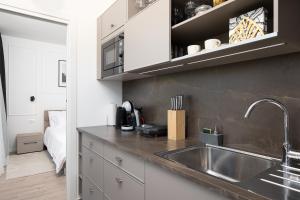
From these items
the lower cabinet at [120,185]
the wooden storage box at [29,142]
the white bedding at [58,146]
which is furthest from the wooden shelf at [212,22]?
the wooden storage box at [29,142]

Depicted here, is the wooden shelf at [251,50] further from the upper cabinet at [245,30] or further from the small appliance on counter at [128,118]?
the small appliance on counter at [128,118]

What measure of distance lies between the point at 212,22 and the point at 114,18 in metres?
1.08

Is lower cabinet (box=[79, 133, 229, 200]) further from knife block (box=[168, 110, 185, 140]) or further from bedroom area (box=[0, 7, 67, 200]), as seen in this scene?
bedroom area (box=[0, 7, 67, 200])

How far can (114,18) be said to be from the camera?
6.33ft

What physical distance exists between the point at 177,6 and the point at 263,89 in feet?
2.59

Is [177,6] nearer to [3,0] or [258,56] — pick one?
[258,56]

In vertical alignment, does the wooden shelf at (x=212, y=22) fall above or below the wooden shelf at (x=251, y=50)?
above

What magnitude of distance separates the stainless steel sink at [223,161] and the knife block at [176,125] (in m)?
0.27

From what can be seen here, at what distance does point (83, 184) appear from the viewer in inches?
82.0

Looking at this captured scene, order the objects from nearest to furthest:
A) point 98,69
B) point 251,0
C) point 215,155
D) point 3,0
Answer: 1. point 251,0
2. point 215,155
3. point 3,0
4. point 98,69

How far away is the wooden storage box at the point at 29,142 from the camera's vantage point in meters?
3.94

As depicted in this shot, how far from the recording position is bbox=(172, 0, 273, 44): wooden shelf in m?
0.99

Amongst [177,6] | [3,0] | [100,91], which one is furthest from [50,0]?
[177,6]

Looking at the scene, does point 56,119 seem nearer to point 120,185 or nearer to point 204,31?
point 120,185
